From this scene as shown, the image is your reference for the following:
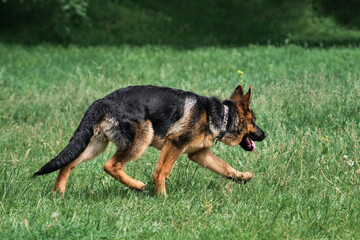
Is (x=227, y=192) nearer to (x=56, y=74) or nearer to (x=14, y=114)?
(x=14, y=114)

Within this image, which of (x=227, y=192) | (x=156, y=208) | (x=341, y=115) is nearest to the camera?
(x=156, y=208)

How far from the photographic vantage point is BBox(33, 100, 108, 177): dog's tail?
14.9 ft

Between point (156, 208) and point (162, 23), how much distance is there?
18.8 metres

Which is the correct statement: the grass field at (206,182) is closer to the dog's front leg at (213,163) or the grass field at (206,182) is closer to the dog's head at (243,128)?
the dog's front leg at (213,163)

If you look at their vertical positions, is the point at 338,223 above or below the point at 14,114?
above

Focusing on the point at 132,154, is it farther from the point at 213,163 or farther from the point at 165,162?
the point at 213,163

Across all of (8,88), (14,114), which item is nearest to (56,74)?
(8,88)

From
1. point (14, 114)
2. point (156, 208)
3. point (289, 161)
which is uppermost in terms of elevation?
point (289, 161)

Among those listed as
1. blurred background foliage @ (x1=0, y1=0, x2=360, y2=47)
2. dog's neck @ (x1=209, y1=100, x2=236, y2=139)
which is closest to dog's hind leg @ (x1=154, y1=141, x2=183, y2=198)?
dog's neck @ (x1=209, y1=100, x2=236, y2=139)

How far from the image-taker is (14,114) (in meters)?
8.52

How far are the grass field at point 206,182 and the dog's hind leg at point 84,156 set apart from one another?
13cm

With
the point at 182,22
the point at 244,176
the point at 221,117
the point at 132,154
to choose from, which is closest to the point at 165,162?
the point at 132,154

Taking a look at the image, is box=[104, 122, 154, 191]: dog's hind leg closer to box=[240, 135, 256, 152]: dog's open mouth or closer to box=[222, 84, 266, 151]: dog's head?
box=[222, 84, 266, 151]: dog's head

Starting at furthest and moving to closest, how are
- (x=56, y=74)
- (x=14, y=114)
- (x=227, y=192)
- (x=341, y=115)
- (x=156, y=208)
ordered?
(x=56, y=74) → (x=14, y=114) → (x=341, y=115) → (x=227, y=192) → (x=156, y=208)
